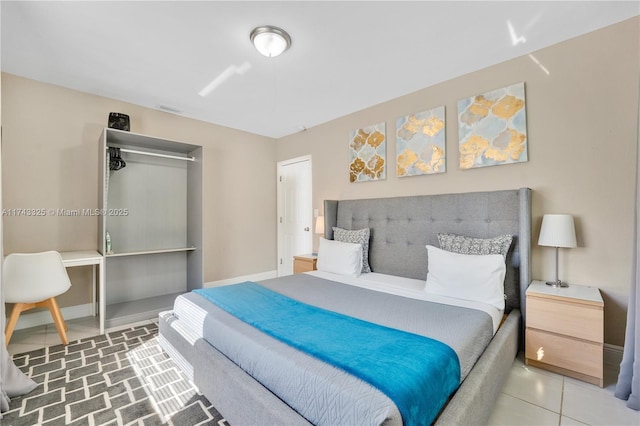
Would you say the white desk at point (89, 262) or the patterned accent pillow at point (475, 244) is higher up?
the patterned accent pillow at point (475, 244)

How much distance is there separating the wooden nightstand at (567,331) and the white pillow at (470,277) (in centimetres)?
25

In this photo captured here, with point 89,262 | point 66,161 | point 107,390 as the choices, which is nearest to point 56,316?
point 89,262

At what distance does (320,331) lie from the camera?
150 centimetres

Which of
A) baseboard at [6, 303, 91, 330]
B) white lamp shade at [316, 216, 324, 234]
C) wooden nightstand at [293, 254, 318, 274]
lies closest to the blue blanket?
wooden nightstand at [293, 254, 318, 274]

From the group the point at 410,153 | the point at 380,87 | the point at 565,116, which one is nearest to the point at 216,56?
the point at 380,87

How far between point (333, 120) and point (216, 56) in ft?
6.23

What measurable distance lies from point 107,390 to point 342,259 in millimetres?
2141

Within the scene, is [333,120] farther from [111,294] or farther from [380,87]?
[111,294]

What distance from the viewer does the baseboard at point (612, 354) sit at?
198 centimetres

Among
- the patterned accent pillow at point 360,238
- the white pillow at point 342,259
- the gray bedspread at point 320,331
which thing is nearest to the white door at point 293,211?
the patterned accent pillow at point 360,238

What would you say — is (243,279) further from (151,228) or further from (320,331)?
(320,331)

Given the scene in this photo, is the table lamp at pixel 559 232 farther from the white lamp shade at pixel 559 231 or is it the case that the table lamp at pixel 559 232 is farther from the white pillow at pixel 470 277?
the white pillow at pixel 470 277

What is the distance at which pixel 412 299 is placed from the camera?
2.14 meters

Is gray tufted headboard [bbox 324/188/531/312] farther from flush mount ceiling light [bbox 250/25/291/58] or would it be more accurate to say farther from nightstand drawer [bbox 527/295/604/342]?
flush mount ceiling light [bbox 250/25/291/58]
